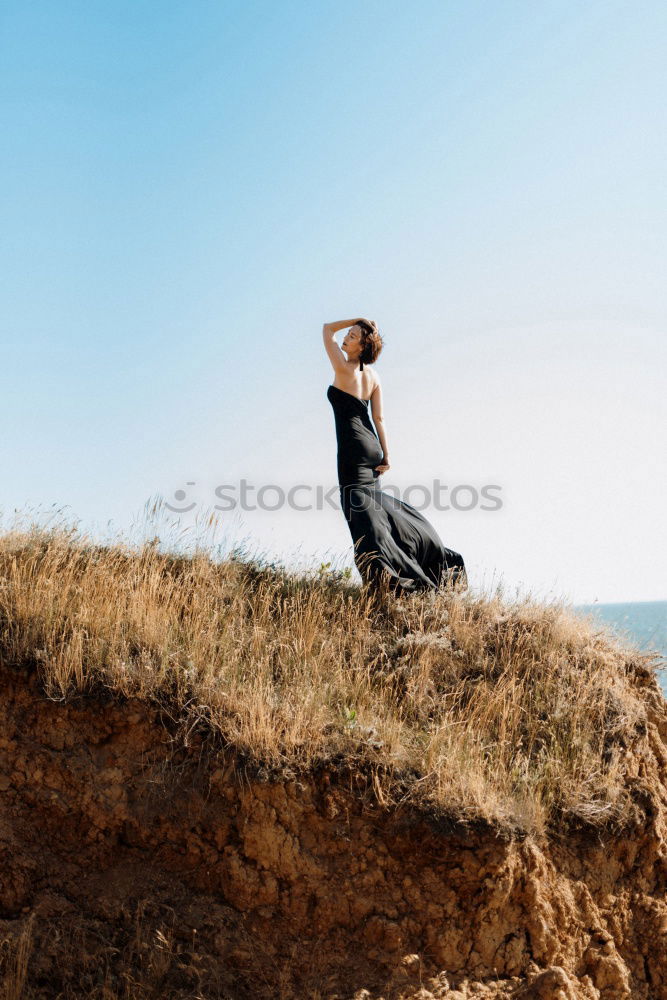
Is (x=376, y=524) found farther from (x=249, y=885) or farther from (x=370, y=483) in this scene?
(x=249, y=885)

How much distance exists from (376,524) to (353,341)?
6.56 feet

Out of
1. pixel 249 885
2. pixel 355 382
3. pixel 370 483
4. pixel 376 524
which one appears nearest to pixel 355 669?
pixel 376 524

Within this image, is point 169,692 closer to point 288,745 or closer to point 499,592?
point 288,745

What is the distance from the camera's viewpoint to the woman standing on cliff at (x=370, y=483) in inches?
330

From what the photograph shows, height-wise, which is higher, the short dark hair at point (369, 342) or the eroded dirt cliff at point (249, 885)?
the short dark hair at point (369, 342)

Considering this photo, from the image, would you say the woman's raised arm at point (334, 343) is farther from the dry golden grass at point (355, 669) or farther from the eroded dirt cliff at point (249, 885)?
the eroded dirt cliff at point (249, 885)

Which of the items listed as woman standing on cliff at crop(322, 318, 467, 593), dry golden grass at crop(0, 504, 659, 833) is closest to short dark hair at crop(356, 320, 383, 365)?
woman standing on cliff at crop(322, 318, 467, 593)

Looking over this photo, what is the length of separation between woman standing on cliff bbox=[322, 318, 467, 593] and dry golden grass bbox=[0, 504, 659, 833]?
0.42 meters

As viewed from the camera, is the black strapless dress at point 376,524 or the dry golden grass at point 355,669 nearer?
the dry golden grass at point 355,669

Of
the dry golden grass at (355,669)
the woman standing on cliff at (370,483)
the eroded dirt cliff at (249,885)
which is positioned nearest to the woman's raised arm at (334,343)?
the woman standing on cliff at (370,483)

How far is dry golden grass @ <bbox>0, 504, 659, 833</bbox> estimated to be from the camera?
6.02 metres

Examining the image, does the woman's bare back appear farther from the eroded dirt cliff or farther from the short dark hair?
the eroded dirt cliff

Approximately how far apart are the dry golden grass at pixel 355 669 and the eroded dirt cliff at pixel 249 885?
0.22 m

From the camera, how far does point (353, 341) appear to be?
350 inches
